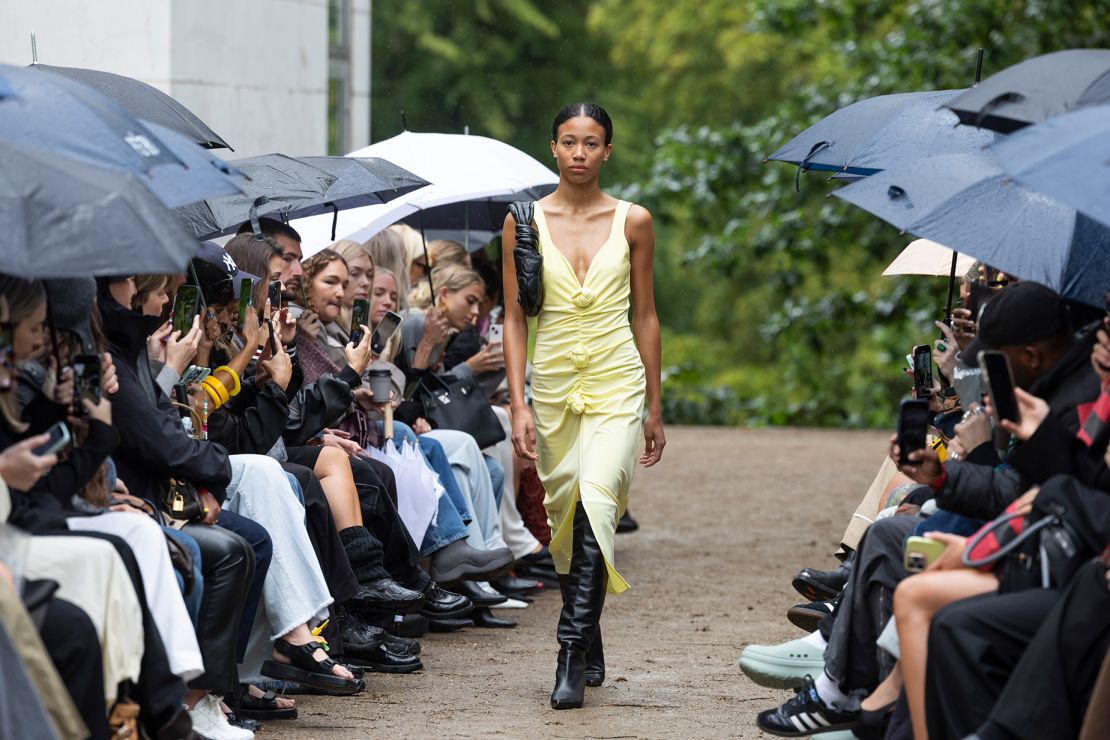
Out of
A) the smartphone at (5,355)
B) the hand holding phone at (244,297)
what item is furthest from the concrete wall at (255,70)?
the smartphone at (5,355)

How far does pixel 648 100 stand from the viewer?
2930cm

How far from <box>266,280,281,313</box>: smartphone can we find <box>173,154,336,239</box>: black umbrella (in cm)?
30

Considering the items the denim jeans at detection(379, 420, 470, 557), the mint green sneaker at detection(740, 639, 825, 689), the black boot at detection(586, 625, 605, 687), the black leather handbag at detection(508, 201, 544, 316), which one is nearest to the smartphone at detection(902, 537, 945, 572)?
the mint green sneaker at detection(740, 639, 825, 689)

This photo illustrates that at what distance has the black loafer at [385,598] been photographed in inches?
251

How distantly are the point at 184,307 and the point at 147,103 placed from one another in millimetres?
1032

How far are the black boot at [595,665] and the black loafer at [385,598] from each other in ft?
2.43

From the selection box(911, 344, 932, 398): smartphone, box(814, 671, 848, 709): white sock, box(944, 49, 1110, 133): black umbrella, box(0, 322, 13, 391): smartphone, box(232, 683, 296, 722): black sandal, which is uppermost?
box(944, 49, 1110, 133): black umbrella

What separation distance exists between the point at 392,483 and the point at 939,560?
2878mm

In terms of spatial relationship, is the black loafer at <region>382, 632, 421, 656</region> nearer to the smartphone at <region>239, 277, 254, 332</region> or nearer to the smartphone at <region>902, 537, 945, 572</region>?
the smartphone at <region>239, 277, 254, 332</region>

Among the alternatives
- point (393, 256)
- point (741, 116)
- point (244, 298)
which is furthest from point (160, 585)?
point (741, 116)

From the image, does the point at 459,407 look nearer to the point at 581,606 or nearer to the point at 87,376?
the point at 581,606

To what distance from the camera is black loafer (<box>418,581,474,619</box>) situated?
22.8 feet

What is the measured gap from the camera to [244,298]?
5.87m

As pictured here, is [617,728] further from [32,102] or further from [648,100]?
[648,100]
